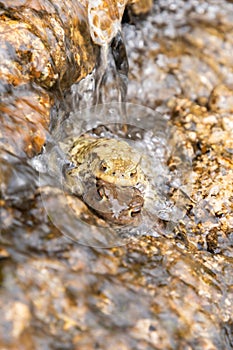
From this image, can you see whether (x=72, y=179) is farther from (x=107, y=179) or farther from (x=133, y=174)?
(x=133, y=174)

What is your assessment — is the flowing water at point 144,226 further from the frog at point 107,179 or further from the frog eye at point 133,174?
the frog eye at point 133,174

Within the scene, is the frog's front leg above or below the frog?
above

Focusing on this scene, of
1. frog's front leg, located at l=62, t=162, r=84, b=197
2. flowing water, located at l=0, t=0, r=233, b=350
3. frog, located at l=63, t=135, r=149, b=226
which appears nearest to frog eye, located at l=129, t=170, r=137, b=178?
frog, located at l=63, t=135, r=149, b=226

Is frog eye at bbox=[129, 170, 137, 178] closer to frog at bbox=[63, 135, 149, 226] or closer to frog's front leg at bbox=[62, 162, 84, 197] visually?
frog at bbox=[63, 135, 149, 226]

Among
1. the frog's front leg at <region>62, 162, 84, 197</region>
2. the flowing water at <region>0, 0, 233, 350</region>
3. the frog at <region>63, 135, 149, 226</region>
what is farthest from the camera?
the frog at <region>63, 135, 149, 226</region>

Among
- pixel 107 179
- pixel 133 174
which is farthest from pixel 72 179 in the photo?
pixel 133 174

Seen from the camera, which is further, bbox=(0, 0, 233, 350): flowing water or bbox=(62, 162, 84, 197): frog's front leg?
bbox=(62, 162, 84, 197): frog's front leg
